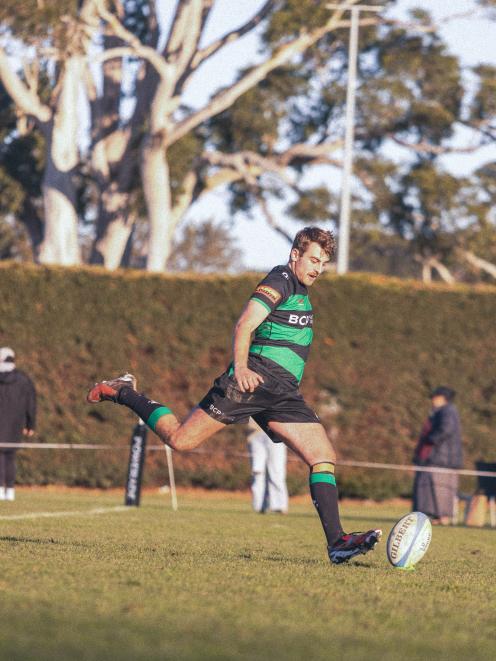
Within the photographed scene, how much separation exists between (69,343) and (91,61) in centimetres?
731

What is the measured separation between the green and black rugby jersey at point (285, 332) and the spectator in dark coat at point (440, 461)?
11022 millimetres

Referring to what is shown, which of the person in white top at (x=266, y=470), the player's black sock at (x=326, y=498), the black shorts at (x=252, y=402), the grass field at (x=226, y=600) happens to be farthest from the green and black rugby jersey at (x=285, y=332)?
the person in white top at (x=266, y=470)

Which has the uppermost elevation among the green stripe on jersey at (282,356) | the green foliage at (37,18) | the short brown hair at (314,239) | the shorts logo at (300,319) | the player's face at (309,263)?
the green foliage at (37,18)

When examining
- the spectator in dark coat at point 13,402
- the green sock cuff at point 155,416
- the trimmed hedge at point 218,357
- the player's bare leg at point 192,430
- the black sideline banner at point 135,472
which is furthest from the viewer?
the trimmed hedge at point 218,357

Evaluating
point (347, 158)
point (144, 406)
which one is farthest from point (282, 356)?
point (347, 158)

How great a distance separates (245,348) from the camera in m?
7.96

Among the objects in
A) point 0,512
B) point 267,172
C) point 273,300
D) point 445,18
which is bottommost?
point 0,512

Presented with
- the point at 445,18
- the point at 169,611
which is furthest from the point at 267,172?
the point at 169,611

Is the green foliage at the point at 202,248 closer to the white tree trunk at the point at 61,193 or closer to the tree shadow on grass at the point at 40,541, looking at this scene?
the white tree trunk at the point at 61,193

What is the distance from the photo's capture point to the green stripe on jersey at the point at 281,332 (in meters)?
8.36

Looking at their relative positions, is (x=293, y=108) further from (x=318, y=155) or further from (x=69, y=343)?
(x=69, y=343)

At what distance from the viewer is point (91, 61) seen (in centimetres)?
2780

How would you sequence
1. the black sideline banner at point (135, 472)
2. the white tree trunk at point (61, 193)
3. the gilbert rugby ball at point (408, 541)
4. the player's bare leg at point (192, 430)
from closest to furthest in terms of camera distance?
1. the player's bare leg at point (192, 430)
2. the gilbert rugby ball at point (408, 541)
3. the black sideline banner at point (135, 472)
4. the white tree trunk at point (61, 193)

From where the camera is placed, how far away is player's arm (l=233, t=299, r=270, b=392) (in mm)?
7930
